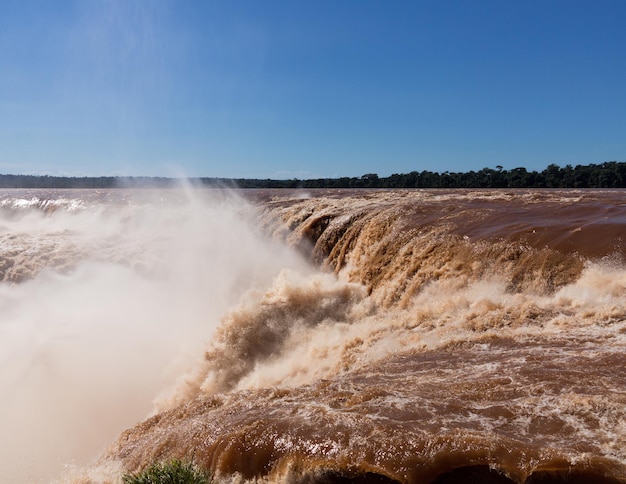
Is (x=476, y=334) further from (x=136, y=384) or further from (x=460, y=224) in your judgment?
(x=136, y=384)

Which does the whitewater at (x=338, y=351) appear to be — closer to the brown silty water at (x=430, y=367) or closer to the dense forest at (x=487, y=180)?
the brown silty water at (x=430, y=367)

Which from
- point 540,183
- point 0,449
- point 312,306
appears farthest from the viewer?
point 540,183

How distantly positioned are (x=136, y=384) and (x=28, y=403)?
2.01m

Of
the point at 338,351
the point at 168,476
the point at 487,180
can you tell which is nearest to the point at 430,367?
the point at 338,351

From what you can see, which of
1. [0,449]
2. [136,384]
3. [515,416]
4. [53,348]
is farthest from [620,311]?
[53,348]

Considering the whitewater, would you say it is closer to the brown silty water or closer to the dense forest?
the brown silty water

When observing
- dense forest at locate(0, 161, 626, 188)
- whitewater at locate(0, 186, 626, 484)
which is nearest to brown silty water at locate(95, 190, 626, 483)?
whitewater at locate(0, 186, 626, 484)

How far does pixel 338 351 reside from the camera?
305 inches

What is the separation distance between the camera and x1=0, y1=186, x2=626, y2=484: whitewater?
371 centimetres

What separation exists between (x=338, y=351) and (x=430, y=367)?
236 centimetres

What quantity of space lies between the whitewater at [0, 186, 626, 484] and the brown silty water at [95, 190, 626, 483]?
28 millimetres

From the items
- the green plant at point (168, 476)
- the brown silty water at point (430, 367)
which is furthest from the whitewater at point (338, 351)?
the green plant at point (168, 476)

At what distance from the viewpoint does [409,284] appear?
31.4 ft

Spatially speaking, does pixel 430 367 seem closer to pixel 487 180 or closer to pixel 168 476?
pixel 168 476
